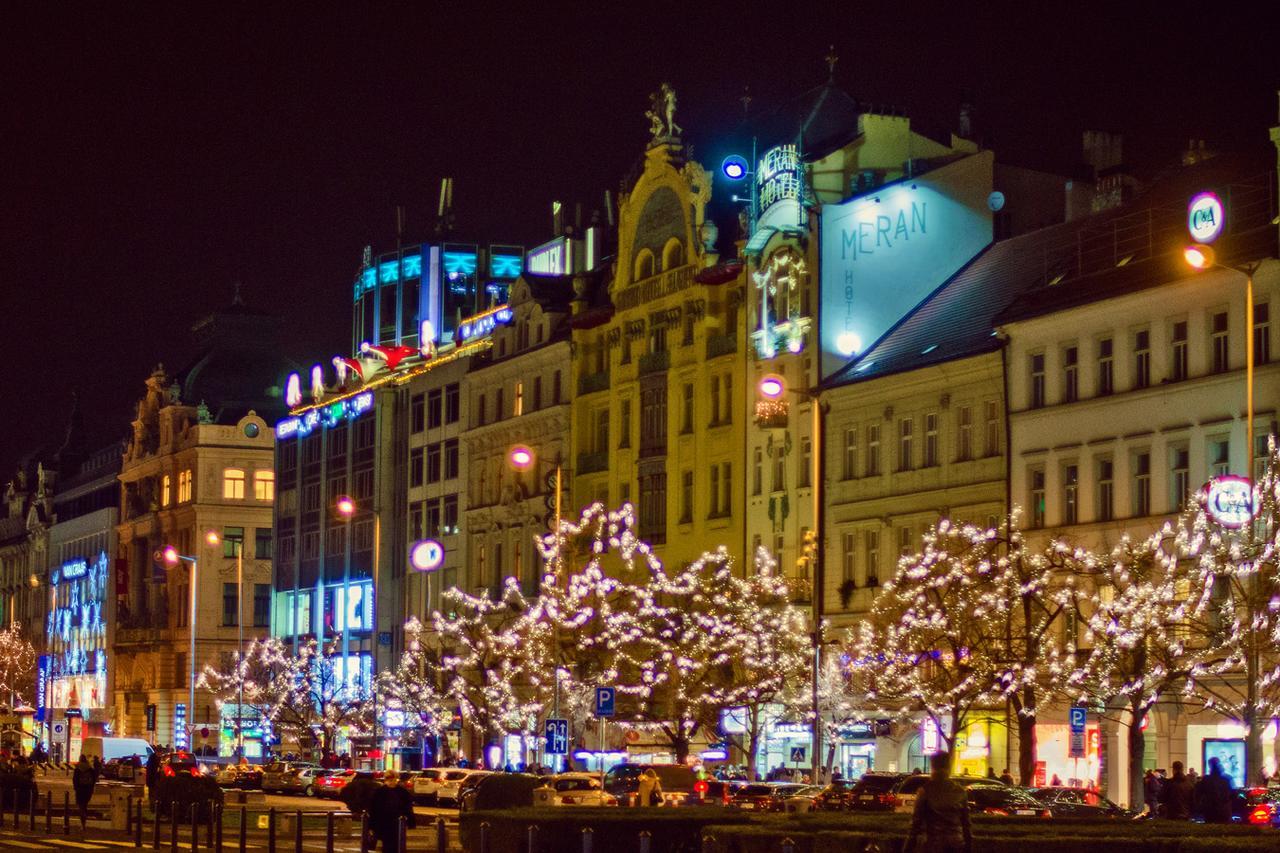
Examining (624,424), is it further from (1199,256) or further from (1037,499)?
(1199,256)

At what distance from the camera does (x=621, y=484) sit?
3824 inches

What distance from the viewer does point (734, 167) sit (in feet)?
302

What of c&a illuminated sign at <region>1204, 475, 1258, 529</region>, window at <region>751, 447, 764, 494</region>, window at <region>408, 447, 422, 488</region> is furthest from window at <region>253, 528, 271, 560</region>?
c&a illuminated sign at <region>1204, 475, 1258, 529</region>

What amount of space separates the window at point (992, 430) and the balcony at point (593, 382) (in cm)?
2761

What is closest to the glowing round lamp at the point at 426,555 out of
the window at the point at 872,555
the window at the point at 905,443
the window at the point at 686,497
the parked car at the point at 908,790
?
the window at the point at 686,497

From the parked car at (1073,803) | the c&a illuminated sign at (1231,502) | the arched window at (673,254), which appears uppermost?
the arched window at (673,254)

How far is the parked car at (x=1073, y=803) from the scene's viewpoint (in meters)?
45.9

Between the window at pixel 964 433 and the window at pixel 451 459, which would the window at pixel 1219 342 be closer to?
the window at pixel 964 433

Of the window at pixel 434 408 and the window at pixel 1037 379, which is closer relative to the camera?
the window at pixel 1037 379

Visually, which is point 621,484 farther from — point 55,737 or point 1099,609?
point 55,737

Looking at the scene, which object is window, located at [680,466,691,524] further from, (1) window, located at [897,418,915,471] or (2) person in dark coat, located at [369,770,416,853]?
(2) person in dark coat, located at [369,770,416,853]

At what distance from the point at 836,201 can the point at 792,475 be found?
364 inches

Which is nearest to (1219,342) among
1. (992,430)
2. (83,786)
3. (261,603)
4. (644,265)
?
(992,430)

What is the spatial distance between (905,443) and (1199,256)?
24.1 m
